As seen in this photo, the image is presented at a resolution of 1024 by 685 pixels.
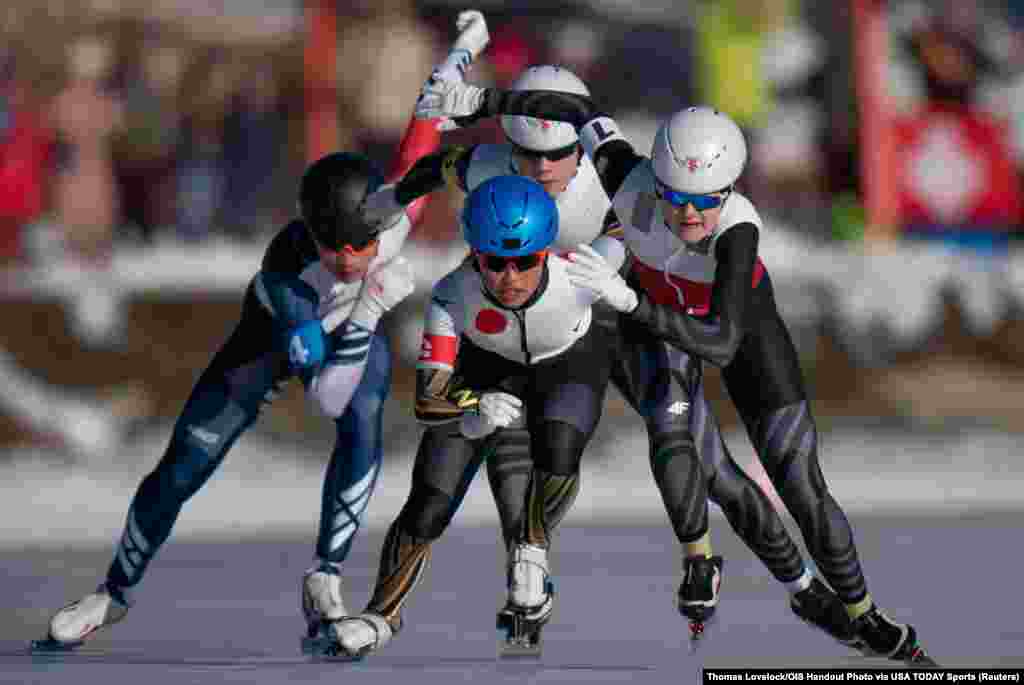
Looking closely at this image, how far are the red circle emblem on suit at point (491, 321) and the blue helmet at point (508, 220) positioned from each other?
32 cm

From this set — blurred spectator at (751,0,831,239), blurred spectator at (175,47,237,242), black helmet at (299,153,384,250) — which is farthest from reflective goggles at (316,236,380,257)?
blurred spectator at (751,0,831,239)

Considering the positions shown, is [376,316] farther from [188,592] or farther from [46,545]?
[46,545]

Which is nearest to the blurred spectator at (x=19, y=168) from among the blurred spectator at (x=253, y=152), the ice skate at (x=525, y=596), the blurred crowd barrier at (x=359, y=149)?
the blurred crowd barrier at (x=359, y=149)

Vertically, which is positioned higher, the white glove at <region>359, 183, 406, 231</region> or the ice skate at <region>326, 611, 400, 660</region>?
the white glove at <region>359, 183, 406, 231</region>

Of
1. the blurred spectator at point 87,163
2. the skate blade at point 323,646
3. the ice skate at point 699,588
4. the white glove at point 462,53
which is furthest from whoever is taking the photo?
the blurred spectator at point 87,163

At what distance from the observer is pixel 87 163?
1744 cm

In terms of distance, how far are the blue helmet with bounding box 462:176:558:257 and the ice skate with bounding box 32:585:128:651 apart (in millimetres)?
2570

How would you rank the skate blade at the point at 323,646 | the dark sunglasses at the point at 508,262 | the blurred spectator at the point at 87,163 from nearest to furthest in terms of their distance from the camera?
the dark sunglasses at the point at 508,262 < the skate blade at the point at 323,646 < the blurred spectator at the point at 87,163

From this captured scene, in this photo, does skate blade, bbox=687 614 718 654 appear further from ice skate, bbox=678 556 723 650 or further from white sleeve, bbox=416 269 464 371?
white sleeve, bbox=416 269 464 371

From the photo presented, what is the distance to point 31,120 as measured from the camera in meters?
17.6

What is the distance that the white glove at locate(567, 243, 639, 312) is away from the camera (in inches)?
322

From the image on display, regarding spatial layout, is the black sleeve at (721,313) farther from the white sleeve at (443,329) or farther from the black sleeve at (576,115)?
the white sleeve at (443,329)

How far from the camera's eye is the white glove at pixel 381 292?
9156 millimetres

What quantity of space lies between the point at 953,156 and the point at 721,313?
10.4 m
